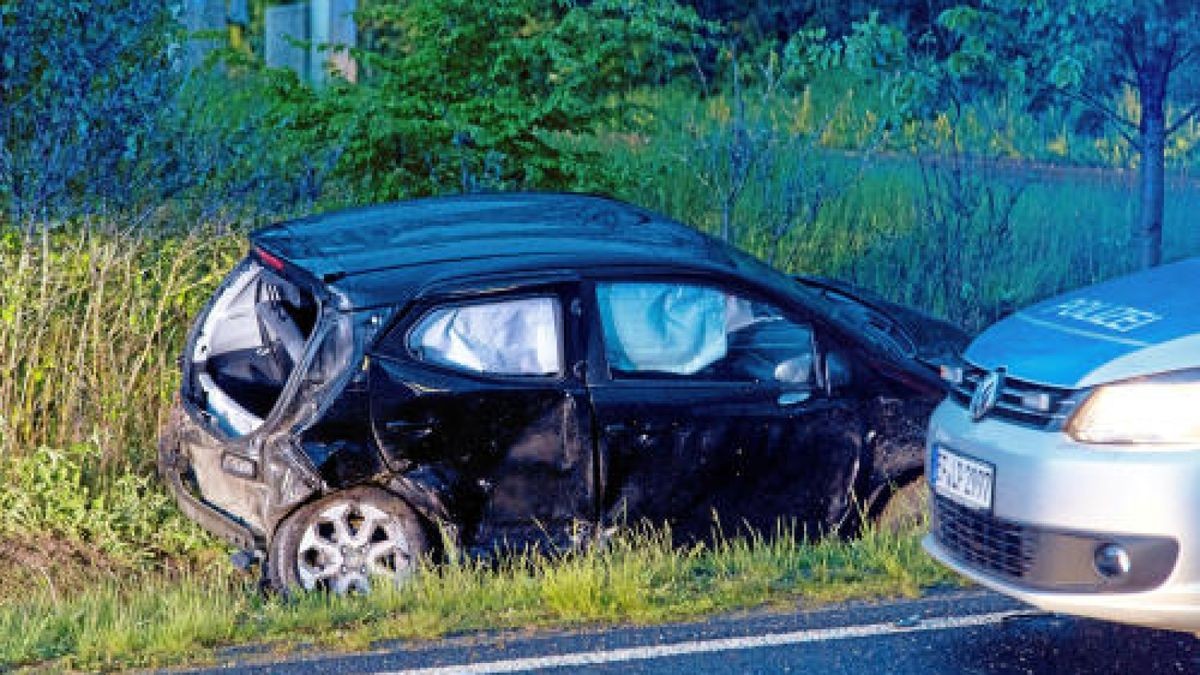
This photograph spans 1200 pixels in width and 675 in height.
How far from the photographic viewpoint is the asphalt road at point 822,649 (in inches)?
257

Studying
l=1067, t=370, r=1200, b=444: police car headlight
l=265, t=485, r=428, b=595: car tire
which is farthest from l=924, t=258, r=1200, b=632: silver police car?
l=265, t=485, r=428, b=595: car tire

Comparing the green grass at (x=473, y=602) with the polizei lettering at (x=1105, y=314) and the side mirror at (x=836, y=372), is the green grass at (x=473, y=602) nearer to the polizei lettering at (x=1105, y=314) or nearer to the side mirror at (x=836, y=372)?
the side mirror at (x=836, y=372)

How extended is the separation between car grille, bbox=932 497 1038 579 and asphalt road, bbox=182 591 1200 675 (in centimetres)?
36

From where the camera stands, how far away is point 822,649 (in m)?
6.72

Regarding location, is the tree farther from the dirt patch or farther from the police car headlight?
the police car headlight

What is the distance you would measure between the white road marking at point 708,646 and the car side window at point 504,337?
5.30 ft

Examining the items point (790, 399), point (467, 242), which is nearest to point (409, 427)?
point (467, 242)

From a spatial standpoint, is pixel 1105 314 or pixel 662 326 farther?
pixel 662 326

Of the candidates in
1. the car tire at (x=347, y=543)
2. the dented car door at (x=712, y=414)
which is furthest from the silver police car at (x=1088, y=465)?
the car tire at (x=347, y=543)

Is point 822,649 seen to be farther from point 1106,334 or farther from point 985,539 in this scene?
point 1106,334

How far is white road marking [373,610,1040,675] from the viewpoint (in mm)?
6547

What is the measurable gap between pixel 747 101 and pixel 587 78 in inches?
236

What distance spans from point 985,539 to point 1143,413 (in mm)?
662

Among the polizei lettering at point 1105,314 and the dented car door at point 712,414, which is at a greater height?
the polizei lettering at point 1105,314
